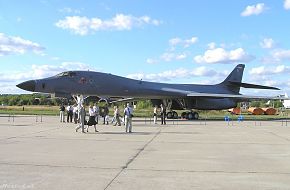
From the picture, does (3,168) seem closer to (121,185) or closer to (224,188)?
(121,185)

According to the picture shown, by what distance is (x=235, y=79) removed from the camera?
4078cm

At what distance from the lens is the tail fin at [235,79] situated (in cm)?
4028

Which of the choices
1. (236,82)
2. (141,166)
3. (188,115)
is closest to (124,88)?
(188,115)

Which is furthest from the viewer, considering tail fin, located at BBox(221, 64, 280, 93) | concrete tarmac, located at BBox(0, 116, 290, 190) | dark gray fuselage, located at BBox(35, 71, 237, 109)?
tail fin, located at BBox(221, 64, 280, 93)

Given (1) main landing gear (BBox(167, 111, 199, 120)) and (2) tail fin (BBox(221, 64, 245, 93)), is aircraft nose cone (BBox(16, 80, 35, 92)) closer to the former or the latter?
(1) main landing gear (BBox(167, 111, 199, 120))

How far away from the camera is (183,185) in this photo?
638 cm

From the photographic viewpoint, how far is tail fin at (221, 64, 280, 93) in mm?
39919

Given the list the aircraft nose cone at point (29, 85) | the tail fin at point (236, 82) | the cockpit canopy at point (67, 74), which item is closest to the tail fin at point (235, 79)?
the tail fin at point (236, 82)

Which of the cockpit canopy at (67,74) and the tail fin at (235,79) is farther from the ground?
the tail fin at (235,79)

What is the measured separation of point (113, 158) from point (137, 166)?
1.23 metres

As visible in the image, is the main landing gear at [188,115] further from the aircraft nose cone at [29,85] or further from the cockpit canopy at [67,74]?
the aircraft nose cone at [29,85]

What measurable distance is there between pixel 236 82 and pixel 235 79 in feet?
2.51

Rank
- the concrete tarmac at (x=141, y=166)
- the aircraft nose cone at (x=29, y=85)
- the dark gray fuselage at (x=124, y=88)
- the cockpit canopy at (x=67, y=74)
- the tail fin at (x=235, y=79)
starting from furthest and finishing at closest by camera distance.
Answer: the tail fin at (x=235, y=79)
the cockpit canopy at (x=67, y=74)
the dark gray fuselage at (x=124, y=88)
the aircraft nose cone at (x=29, y=85)
the concrete tarmac at (x=141, y=166)

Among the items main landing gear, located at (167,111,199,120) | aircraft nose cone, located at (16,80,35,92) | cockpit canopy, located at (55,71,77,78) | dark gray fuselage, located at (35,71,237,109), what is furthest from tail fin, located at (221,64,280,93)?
aircraft nose cone, located at (16,80,35,92)
